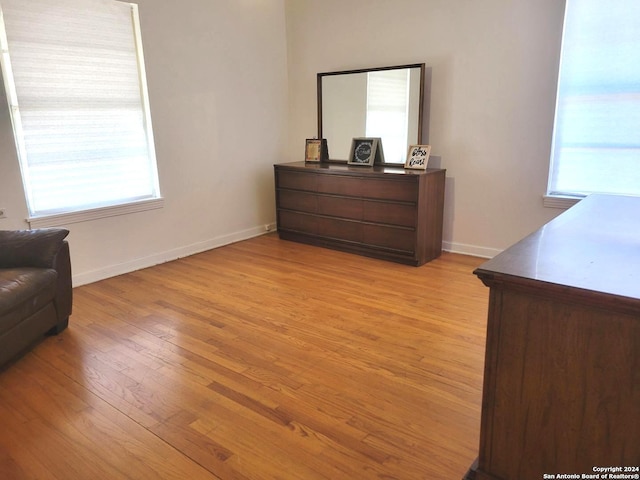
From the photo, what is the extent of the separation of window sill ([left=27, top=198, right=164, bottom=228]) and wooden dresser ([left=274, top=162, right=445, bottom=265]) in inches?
54.8

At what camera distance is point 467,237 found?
14.3 ft

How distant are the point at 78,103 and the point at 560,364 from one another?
3.71m

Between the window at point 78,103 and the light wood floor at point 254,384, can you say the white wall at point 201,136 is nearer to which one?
the window at point 78,103

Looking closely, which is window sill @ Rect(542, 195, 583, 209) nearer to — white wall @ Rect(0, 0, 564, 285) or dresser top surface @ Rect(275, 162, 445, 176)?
white wall @ Rect(0, 0, 564, 285)

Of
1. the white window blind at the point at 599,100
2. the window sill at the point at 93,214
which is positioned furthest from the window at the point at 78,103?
the white window blind at the point at 599,100

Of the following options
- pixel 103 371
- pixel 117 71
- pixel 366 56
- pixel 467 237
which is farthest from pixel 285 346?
pixel 366 56

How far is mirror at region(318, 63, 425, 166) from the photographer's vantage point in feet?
14.0

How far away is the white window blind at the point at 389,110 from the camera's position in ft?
14.1

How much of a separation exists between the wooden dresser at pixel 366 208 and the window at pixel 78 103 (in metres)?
1.46

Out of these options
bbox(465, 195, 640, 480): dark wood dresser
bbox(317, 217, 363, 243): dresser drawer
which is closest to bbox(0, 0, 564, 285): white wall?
bbox(317, 217, 363, 243): dresser drawer

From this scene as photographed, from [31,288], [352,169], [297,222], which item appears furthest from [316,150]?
[31,288]

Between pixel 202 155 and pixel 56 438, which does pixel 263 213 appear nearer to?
pixel 202 155

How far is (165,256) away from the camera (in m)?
4.32

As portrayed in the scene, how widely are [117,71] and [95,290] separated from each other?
5.91 ft
